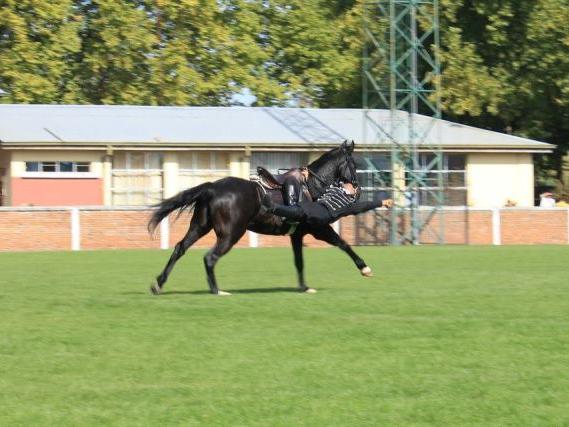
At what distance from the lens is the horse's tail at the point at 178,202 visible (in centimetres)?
1708

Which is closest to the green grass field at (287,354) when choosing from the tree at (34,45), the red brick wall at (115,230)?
the red brick wall at (115,230)

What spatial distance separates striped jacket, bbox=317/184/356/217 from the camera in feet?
57.8

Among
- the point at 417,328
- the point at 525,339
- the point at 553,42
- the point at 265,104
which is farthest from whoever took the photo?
the point at 265,104

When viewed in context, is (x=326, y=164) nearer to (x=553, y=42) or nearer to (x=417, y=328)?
(x=417, y=328)

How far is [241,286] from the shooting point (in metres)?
19.7

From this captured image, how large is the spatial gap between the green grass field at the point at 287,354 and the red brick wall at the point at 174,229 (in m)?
16.0

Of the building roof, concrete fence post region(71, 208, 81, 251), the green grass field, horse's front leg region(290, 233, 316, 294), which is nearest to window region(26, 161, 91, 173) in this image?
the building roof

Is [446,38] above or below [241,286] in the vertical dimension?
above

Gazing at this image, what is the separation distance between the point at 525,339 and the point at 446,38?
43.2 m

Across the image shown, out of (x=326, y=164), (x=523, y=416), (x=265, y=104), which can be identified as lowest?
(x=523, y=416)

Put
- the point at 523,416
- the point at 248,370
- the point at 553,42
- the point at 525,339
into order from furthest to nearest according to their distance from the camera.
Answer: the point at 553,42
the point at 525,339
the point at 248,370
the point at 523,416

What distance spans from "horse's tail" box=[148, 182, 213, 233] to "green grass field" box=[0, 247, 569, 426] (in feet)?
3.70

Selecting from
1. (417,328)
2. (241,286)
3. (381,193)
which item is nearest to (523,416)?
(417,328)

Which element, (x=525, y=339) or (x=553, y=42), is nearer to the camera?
(x=525, y=339)
